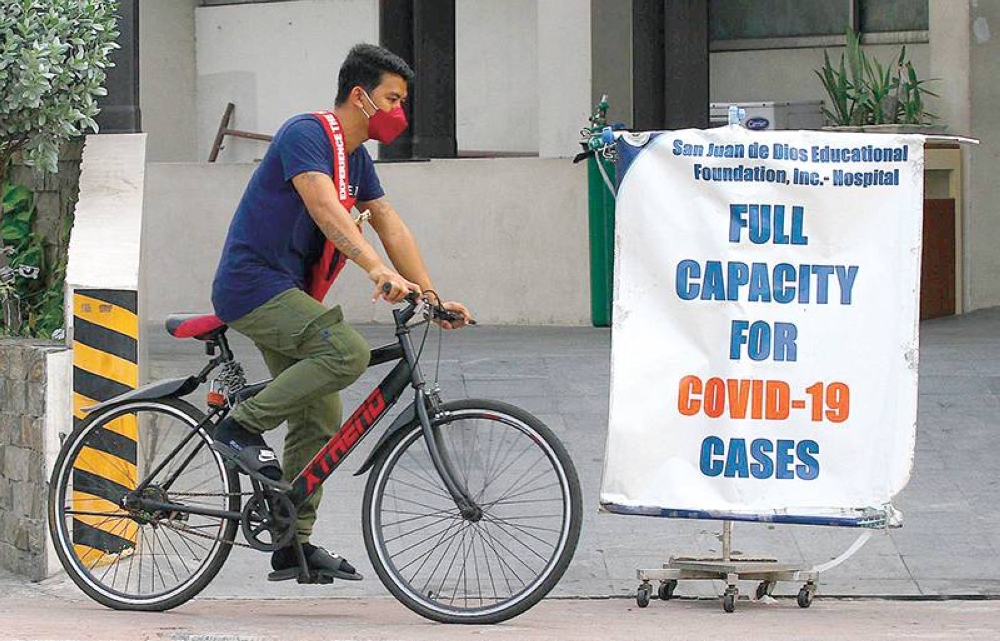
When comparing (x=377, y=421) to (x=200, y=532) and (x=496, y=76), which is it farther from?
(x=496, y=76)

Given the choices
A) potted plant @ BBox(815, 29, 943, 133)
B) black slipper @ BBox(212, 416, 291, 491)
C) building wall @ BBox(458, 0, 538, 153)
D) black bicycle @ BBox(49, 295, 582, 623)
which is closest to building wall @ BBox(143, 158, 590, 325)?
potted plant @ BBox(815, 29, 943, 133)

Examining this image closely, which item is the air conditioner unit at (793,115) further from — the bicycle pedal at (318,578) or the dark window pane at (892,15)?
the bicycle pedal at (318,578)

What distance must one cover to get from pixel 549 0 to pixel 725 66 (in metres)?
1.95

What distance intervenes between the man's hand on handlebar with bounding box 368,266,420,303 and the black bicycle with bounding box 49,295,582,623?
82mm

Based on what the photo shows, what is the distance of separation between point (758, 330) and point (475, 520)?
3.62 ft

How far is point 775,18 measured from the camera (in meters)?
16.5

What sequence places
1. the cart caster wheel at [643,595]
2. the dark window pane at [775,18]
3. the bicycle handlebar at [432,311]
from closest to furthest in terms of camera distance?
1. the bicycle handlebar at [432,311]
2. the cart caster wheel at [643,595]
3. the dark window pane at [775,18]

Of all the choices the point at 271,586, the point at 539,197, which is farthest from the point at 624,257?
the point at 539,197

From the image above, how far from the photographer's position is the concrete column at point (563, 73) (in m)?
15.7

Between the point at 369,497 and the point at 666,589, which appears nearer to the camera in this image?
the point at 369,497

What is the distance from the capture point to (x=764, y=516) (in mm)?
5848

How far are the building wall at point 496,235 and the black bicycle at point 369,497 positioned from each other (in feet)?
20.0

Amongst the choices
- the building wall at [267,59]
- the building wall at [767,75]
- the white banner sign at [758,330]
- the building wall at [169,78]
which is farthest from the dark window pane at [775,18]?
the white banner sign at [758,330]

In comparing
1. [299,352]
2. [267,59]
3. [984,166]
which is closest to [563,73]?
[984,166]
